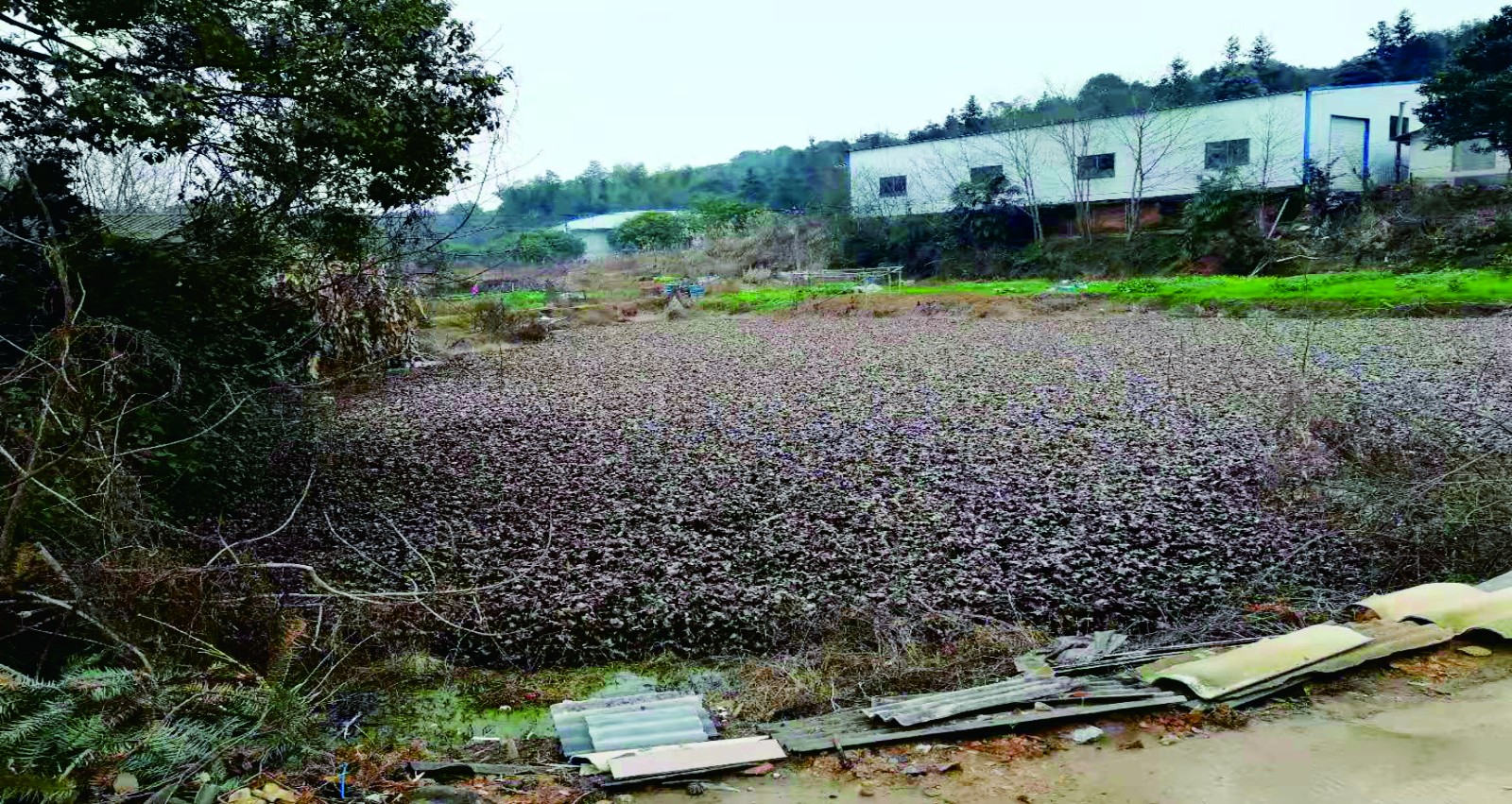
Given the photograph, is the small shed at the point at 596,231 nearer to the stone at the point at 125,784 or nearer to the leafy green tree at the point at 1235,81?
the leafy green tree at the point at 1235,81

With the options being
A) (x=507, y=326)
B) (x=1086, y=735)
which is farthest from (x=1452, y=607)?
(x=507, y=326)

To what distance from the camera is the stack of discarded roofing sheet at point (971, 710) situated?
177 inches

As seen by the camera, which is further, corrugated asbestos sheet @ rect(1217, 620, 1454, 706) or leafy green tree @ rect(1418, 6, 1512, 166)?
leafy green tree @ rect(1418, 6, 1512, 166)

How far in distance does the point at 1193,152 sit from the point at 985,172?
21.2 ft

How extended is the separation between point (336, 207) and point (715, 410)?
521 cm

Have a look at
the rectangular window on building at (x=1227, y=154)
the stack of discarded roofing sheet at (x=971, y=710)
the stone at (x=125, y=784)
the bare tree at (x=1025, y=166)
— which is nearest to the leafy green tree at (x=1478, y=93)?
the rectangular window on building at (x=1227, y=154)

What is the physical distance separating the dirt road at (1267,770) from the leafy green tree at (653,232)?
40.8 metres

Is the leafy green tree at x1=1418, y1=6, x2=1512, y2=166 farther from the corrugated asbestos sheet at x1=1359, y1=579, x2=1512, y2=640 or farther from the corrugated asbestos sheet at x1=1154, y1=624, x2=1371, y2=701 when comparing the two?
the corrugated asbestos sheet at x1=1154, y1=624, x2=1371, y2=701

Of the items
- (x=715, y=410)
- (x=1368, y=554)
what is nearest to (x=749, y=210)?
(x=715, y=410)

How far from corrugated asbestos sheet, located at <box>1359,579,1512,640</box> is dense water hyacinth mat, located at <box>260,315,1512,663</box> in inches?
34.3

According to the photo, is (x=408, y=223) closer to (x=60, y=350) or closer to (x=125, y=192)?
(x=125, y=192)

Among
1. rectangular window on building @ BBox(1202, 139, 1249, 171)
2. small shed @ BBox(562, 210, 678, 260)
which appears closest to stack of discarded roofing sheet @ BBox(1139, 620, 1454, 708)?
rectangular window on building @ BBox(1202, 139, 1249, 171)

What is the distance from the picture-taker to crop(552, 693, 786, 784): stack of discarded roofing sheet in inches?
168

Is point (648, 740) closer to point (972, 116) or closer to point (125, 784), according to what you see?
point (125, 784)
